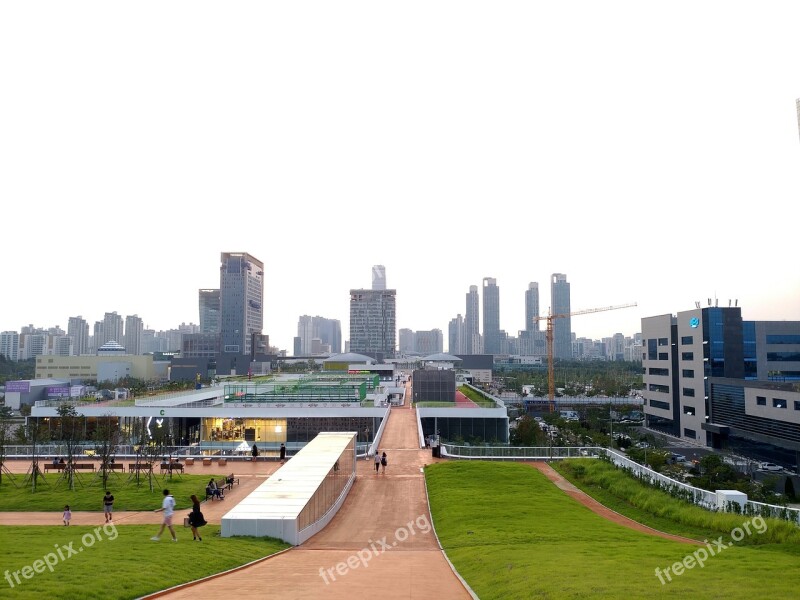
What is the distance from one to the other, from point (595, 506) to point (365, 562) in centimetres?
1335

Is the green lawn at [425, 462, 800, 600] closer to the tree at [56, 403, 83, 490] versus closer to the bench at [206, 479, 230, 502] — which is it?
the bench at [206, 479, 230, 502]

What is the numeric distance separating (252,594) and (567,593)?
652 centimetres

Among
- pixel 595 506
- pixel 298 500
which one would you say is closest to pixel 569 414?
pixel 595 506

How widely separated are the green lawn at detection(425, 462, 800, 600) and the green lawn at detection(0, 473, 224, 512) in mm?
11110

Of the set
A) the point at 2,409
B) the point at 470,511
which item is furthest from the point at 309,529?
the point at 2,409

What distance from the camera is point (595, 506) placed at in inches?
966

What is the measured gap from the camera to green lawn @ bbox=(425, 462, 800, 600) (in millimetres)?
11547

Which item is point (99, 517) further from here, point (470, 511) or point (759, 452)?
point (759, 452)

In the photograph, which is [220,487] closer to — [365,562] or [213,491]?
[213,491]

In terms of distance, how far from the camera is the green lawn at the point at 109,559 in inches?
433

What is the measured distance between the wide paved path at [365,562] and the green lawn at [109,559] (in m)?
0.64

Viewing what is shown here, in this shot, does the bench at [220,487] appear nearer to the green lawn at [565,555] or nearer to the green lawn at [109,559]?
the green lawn at [109,559]

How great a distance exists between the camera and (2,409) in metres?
85.4

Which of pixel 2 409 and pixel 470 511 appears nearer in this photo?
pixel 470 511
